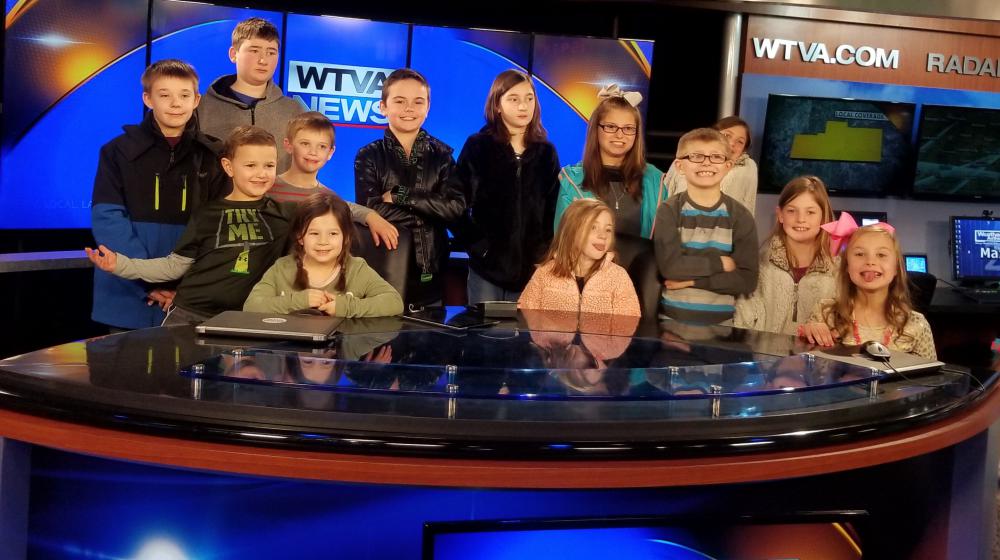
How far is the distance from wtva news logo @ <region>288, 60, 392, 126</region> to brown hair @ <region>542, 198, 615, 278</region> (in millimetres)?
2195

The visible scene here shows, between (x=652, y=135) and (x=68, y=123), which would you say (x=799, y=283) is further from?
(x=68, y=123)

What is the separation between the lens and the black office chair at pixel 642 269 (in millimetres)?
2963

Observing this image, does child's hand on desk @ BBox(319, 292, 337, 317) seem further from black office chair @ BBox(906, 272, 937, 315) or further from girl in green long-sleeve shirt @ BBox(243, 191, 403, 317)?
black office chair @ BBox(906, 272, 937, 315)

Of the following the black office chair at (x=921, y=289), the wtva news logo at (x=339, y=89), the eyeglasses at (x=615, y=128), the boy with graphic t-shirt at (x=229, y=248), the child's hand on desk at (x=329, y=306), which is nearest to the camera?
the child's hand on desk at (x=329, y=306)

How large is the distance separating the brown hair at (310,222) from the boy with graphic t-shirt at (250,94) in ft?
3.98

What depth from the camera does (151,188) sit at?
3137mm

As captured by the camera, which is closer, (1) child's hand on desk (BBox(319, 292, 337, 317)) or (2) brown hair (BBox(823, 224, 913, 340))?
(1) child's hand on desk (BBox(319, 292, 337, 317))

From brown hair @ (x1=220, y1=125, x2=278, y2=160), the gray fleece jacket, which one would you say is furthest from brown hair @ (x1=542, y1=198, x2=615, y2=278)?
the gray fleece jacket

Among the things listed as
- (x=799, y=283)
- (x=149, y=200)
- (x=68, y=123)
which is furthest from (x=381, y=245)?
(x=68, y=123)

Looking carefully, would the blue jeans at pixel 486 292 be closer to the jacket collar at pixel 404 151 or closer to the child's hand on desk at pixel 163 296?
the jacket collar at pixel 404 151

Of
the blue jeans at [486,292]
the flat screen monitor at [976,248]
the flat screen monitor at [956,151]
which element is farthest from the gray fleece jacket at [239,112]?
the flat screen monitor at [976,248]

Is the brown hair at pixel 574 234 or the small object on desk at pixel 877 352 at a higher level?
the brown hair at pixel 574 234

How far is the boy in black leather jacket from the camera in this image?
3.45 metres

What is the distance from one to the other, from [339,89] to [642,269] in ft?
7.91
